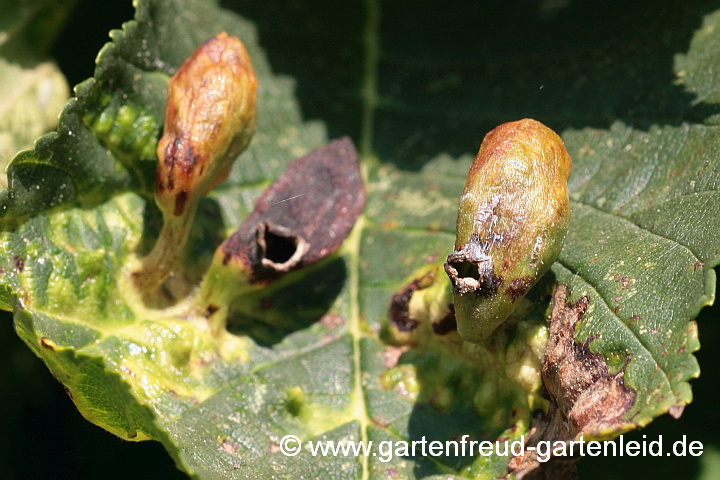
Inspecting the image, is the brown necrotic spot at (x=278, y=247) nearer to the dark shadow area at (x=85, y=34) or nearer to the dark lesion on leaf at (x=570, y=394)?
the dark lesion on leaf at (x=570, y=394)

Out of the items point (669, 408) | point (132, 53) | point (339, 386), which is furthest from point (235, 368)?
point (669, 408)

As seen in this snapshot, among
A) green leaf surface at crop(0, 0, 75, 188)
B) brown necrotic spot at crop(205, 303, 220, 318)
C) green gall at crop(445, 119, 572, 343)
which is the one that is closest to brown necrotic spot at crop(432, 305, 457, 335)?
green gall at crop(445, 119, 572, 343)

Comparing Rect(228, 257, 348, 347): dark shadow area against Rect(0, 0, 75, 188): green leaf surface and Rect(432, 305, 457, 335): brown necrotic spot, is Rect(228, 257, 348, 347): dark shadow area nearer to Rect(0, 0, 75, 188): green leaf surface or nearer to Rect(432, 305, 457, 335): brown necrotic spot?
Rect(432, 305, 457, 335): brown necrotic spot

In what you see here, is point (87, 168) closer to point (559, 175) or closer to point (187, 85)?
point (187, 85)

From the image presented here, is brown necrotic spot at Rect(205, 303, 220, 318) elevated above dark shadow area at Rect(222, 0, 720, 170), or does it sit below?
below

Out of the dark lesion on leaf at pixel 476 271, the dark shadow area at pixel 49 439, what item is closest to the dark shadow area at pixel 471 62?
the dark lesion on leaf at pixel 476 271

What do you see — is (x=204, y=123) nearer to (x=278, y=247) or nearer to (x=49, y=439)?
(x=278, y=247)
